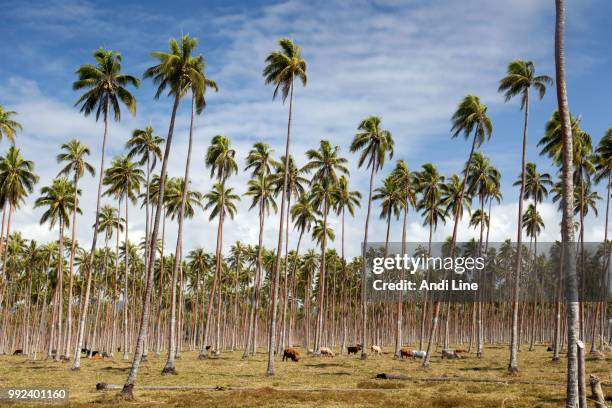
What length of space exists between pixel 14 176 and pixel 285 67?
2955cm

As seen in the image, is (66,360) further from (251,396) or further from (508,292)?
(508,292)

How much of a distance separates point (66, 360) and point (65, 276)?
30.6m

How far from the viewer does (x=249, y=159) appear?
54688 mm

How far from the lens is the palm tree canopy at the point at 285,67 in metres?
41.7

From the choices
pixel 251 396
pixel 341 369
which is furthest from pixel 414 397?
pixel 341 369

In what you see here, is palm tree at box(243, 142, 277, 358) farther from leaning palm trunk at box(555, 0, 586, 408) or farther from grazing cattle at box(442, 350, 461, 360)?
leaning palm trunk at box(555, 0, 586, 408)

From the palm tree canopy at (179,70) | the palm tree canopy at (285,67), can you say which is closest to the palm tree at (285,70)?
the palm tree canopy at (285,67)

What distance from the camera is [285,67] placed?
42.0 m

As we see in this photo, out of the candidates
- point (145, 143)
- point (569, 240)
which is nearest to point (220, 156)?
point (145, 143)

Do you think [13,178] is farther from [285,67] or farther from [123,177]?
[285,67]

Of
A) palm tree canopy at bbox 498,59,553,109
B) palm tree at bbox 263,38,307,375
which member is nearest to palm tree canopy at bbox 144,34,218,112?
palm tree at bbox 263,38,307,375

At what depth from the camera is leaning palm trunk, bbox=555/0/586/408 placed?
1694 centimetres

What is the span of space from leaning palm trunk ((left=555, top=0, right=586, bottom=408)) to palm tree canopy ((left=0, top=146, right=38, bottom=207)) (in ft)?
161

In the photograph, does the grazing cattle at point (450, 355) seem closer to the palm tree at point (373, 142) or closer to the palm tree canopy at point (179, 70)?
the palm tree at point (373, 142)
